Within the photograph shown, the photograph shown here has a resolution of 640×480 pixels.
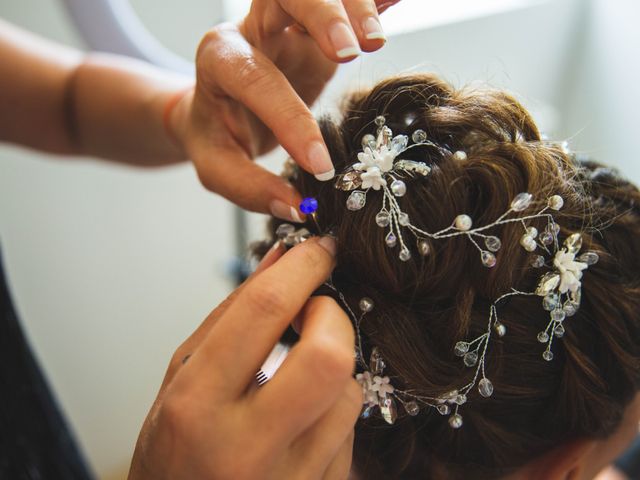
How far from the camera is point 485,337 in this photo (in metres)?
0.56

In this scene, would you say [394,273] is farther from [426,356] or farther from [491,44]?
[491,44]

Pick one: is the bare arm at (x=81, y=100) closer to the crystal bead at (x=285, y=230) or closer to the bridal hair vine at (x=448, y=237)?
the crystal bead at (x=285, y=230)

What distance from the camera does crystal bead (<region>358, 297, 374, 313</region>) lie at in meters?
0.56

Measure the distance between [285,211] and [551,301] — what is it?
1.09ft

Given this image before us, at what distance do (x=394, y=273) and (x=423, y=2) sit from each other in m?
1.60

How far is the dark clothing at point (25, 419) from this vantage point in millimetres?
967

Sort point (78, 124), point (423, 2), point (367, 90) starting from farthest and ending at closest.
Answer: point (423, 2)
point (78, 124)
point (367, 90)

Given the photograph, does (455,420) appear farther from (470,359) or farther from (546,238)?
(546,238)

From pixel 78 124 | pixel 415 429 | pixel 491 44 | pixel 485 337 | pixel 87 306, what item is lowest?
pixel 87 306

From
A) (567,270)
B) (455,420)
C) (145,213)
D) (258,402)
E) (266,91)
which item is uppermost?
(266,91)

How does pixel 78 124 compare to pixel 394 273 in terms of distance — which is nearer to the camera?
pixel 394 273

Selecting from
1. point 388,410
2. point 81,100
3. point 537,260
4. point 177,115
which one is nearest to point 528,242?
point 537,260

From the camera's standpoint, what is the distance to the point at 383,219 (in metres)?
0.54

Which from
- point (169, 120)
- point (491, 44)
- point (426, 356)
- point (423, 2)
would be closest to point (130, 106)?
point (169, 120)
